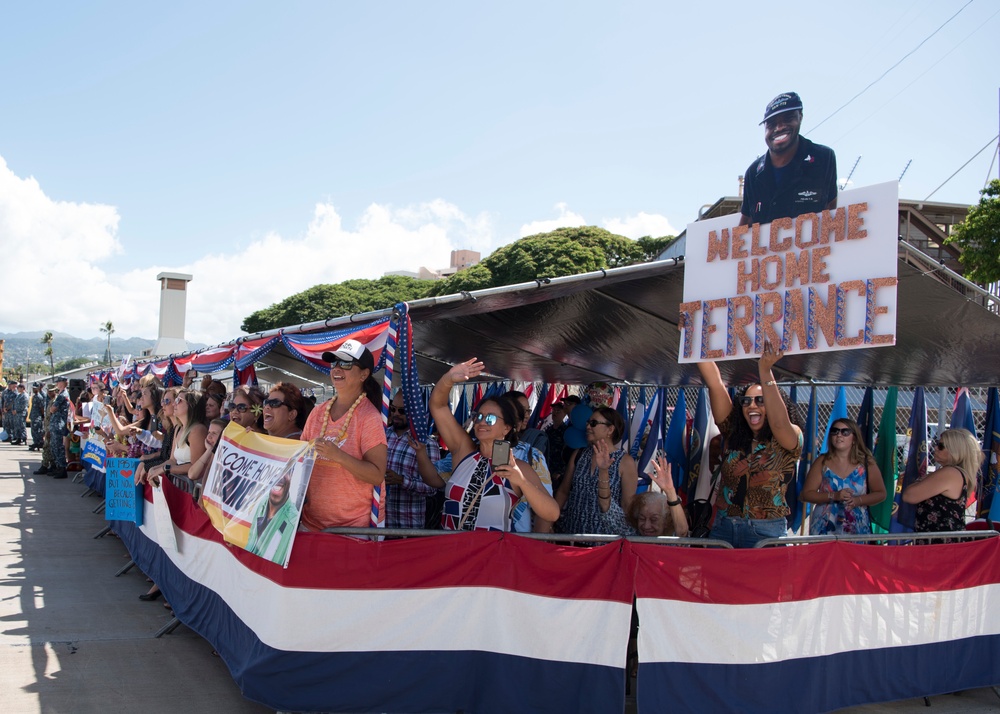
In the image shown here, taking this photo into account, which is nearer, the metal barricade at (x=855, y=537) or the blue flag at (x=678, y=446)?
the metal barricade at (x=855, y=537)

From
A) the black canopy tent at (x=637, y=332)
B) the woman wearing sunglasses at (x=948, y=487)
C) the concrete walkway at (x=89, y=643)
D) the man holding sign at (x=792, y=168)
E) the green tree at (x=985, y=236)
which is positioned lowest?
the concrete walkway at (x=89, y=643)

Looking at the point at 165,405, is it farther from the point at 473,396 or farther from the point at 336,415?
the point at 473,396

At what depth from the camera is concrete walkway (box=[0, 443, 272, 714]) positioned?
4219mm

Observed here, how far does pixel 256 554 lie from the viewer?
405cm

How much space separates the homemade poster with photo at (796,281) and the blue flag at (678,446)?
3.43 m

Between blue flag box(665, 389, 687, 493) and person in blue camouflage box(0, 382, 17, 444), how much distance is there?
20.1 meters

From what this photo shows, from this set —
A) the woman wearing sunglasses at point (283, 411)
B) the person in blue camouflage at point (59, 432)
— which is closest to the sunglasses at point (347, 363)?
the woman wearing sunglasses at point (283, 411)

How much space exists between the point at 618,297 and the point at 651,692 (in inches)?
107

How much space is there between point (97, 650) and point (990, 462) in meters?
7.41

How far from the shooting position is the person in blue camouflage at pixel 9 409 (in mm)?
20859

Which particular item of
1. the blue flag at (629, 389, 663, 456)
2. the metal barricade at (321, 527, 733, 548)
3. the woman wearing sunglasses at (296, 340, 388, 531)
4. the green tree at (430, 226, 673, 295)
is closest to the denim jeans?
the metal barricade at (321, 527, 733, 548)

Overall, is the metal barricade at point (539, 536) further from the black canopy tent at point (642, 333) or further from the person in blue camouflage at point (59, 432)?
the person in blue camouflage at point (59, 432)

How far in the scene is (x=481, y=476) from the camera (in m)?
4.23

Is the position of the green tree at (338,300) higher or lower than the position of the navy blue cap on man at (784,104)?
higher
